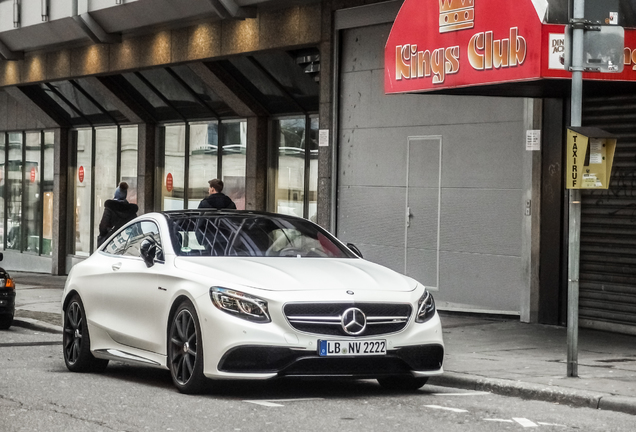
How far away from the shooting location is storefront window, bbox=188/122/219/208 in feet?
76.7

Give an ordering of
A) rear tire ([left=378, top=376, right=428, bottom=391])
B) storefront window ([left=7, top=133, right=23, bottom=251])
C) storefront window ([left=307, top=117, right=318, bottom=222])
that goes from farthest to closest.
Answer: storefront window ([left=7, top=133, right=23, bottom=251]) < storefront window ([left=307, top=117, right=318, bottom=222]) < rear tire ([left=378, top=376, right=428, bottom=391])

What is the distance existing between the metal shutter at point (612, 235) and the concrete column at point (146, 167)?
12.7 meters

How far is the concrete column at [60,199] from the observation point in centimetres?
2830

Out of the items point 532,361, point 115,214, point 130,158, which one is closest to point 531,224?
point 532,361

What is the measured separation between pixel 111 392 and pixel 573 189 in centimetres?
410

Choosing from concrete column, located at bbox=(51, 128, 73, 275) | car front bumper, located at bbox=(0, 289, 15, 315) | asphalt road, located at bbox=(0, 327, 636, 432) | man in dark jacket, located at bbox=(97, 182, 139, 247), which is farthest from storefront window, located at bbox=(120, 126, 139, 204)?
asphalt road, located at bbox=(0, 327, 636, 432)

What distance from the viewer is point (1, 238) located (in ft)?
105

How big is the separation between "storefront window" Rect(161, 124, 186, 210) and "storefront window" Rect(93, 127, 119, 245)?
211 centimetres

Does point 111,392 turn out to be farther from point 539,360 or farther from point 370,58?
point 370,58

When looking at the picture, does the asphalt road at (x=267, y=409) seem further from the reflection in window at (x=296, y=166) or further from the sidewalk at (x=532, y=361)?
the reflection in window at (x=296, y=166)

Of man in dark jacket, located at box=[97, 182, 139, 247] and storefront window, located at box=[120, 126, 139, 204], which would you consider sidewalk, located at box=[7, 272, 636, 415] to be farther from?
storefront window, located at box=[120, 126, 139, 204]

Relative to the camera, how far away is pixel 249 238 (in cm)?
994

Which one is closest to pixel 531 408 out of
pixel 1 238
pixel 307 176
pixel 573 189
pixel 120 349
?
pixel 573 189

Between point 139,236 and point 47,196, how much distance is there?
1971cm
